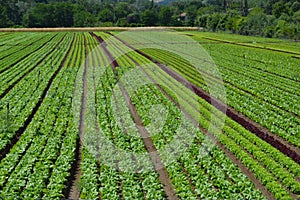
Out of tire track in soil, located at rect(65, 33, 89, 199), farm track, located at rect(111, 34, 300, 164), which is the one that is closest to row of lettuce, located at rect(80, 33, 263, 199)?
tire track in soil, located at rect(65, 33, 89, 199)

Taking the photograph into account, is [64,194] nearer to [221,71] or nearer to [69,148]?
[69,148]

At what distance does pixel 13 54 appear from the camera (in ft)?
162

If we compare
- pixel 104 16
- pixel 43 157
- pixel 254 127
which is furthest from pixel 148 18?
pixel 43 157

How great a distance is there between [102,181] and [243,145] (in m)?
6.92

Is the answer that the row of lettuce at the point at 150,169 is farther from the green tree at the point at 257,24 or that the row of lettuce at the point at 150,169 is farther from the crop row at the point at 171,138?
the green tree at the point at 257,24

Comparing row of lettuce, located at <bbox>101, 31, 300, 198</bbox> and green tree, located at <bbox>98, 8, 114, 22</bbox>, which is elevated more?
green tree, located at <bbox>98, 8, 114, 22</bbox>

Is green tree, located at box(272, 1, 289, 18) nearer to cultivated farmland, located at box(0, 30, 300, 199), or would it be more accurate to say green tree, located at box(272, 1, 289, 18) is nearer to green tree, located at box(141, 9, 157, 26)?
green tree, located at box(141, 9, 157, 26)

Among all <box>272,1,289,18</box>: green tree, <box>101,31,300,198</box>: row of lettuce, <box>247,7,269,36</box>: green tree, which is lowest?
<box>101,31,300,198</box>: row of lettuce

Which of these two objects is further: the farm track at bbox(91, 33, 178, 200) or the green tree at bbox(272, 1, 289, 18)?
the green tree at bbox(272, 1, 289, 18)

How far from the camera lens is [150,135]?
17.8 m

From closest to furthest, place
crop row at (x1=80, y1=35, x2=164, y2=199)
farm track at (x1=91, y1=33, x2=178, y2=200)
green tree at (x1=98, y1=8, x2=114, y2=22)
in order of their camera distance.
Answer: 1. crop row at (x1=80, y1=35, x2=164, y2=199)
2. farm track at (x1=91, y1=33, x2=178, y2=200)
3. green tree at (x1=98, y1=8, x2=114, y2=22)

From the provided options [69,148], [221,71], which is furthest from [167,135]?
[221,71]

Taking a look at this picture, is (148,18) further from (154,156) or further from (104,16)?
(154,156)

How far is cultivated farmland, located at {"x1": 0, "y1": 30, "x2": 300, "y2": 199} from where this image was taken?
12695 mm
